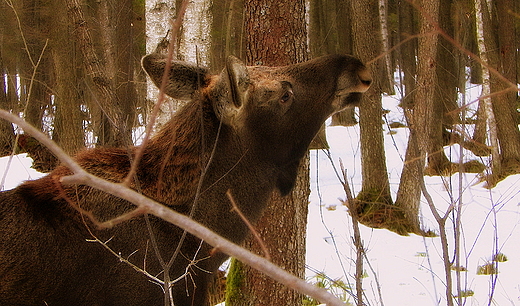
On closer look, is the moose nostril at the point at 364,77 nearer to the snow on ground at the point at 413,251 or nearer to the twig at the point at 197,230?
the snow on ground at the point at 413,251

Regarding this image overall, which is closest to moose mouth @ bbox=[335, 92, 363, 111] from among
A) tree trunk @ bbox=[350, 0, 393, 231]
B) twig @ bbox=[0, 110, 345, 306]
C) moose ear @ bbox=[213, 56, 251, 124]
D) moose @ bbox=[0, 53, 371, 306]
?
moose @ bbox=[0, 53, 371, 306]

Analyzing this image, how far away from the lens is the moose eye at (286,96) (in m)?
3.63

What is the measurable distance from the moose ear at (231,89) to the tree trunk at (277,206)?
4.82 feet

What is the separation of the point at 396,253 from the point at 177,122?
6601 mm

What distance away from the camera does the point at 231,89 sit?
10.6 ft

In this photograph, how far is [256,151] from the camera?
11.9 ft

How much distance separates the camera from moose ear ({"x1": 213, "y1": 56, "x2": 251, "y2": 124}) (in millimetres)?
3154

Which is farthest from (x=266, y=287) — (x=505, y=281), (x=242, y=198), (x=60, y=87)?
(x=60, y=87)

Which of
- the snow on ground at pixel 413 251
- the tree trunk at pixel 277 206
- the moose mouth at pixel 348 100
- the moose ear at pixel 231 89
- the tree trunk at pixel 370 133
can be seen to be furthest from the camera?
the tree trunk at pixel 370 133

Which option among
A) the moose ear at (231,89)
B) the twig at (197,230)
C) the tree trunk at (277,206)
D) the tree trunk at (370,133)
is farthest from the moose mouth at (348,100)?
the tree trunk at (370,133)

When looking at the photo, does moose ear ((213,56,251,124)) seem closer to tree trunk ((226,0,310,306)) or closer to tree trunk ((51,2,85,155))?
tree trunk ((226,0,310,306))

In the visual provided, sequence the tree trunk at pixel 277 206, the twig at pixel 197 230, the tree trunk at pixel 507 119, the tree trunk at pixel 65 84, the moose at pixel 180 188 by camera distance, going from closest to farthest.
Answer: the twig at pixel 197 230
the moose at pixel 180 188
the tree trunk at pixel 277 206
the tree trunk at pixel 65 84
the tree trunk at pixel 507 119

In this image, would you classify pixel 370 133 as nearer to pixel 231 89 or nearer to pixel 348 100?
pixel 348 100

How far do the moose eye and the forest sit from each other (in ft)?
2.08
